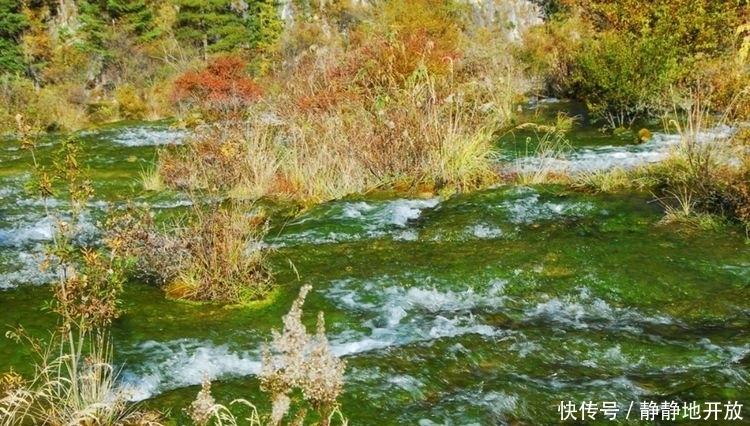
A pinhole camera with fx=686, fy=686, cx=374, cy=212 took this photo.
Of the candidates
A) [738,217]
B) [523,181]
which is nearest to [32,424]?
[738,217]

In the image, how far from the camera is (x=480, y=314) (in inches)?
171

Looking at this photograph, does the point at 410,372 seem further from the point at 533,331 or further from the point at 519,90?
the point at 519,90

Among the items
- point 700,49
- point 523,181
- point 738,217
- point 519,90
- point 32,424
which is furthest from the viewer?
point 519,90

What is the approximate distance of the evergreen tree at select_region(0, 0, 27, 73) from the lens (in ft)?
106

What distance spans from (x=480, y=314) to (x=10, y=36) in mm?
39243

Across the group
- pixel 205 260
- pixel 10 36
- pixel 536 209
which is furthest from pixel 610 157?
pixel 10 36

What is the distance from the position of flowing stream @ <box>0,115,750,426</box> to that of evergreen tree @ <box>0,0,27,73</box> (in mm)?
29684

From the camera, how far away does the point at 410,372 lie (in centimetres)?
349

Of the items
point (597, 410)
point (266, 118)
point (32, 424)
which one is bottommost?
point (597, 410)

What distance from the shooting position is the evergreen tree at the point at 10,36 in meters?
32.4

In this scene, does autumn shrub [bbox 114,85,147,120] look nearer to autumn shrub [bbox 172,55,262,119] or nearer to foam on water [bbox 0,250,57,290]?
autumn shrub [bbox 172,55,262,119]

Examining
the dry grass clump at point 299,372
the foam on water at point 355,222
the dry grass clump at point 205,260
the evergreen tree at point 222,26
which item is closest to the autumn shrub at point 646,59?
the foam on water at point 355,222

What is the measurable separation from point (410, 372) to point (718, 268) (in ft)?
9.19

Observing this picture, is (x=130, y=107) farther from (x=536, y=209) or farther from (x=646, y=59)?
(x=536, y=209)
